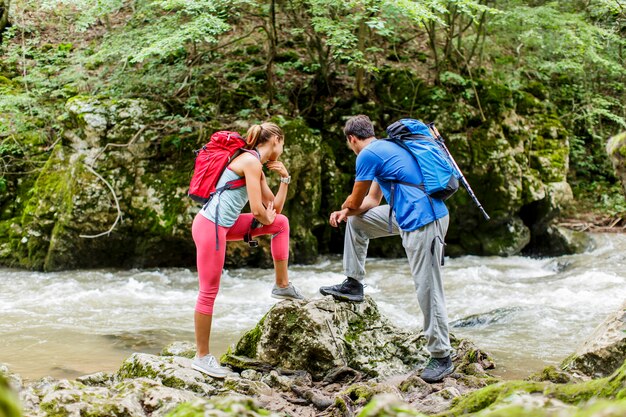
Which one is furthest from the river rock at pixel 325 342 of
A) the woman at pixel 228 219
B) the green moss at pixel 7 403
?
the green moss at pixel 7 403

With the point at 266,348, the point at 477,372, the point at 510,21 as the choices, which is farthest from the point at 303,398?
the point at 510,21

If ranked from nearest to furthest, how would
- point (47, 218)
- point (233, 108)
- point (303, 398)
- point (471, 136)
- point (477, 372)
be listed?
point (303, 398) → point (477, 372) → point (47, 218) → point (233, 108) → point (471, 136)

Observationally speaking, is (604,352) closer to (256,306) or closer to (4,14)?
(256,306)

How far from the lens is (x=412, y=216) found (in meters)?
4.55

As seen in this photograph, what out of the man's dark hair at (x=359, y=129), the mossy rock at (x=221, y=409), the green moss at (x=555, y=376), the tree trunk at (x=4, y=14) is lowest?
the green moss at (x=555, y=376)

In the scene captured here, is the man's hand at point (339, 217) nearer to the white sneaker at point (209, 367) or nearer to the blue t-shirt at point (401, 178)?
the blue t-shirt at point (401, 178)

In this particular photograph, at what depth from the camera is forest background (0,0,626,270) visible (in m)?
11.1

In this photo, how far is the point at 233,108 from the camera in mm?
12195

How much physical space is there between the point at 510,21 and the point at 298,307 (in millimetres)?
10534

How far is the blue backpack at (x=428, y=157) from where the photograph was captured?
4562 mm

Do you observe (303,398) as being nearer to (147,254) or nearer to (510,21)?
(147,254)

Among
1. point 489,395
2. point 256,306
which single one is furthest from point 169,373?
point 256,306

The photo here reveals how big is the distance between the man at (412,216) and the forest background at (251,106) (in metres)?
5.11

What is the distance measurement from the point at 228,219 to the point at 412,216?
1404 mm
